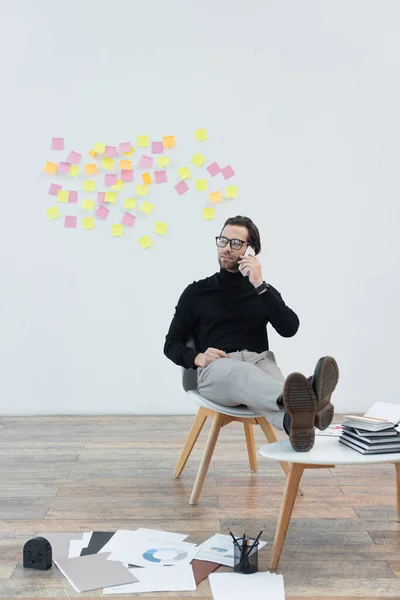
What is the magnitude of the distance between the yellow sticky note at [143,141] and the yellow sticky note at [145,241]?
50cm

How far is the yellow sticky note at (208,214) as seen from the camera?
4.41 metres

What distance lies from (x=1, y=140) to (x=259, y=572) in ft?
9.95

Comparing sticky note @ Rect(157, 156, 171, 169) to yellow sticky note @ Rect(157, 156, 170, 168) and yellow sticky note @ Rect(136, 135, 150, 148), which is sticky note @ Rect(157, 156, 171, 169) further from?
yellow sticky note @ Rect(136, 135, 150, 148)

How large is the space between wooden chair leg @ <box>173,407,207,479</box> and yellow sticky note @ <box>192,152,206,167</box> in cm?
181

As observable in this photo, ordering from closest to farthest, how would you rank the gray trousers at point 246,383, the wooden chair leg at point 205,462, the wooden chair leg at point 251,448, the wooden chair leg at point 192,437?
the gray trousers at point 246,383 → the wooden chair leg at point 205,462 → the wooden chair leg at point 192,437 → the wooden chair leg at point 251,448

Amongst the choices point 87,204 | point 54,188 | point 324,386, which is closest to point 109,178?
point 87,204

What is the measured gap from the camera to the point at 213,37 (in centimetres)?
436

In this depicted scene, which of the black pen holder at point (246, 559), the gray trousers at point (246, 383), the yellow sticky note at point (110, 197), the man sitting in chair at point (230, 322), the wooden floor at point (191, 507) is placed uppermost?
the yellow sticky note at point (110, 197)

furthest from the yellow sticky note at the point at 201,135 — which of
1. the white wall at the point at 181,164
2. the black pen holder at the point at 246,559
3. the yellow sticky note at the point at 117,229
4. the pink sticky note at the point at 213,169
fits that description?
the black pen holder at the point at 246,559

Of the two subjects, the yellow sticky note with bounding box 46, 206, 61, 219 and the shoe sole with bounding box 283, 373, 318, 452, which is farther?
the yellow sticky note with bounding box 46, 206, 61, 219

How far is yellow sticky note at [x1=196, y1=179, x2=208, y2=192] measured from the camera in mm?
4398

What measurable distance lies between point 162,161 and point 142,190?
194 mm

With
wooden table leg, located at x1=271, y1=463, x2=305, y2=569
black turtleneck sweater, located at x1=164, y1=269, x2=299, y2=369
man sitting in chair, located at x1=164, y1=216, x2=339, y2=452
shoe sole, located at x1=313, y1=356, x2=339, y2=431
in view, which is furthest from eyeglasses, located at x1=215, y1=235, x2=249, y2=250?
wooden table leg, located at x1=271, y1=463, x2=305, y2=569

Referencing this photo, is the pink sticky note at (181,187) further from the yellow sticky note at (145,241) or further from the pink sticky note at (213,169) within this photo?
the yellow sticky note at (145,241)
